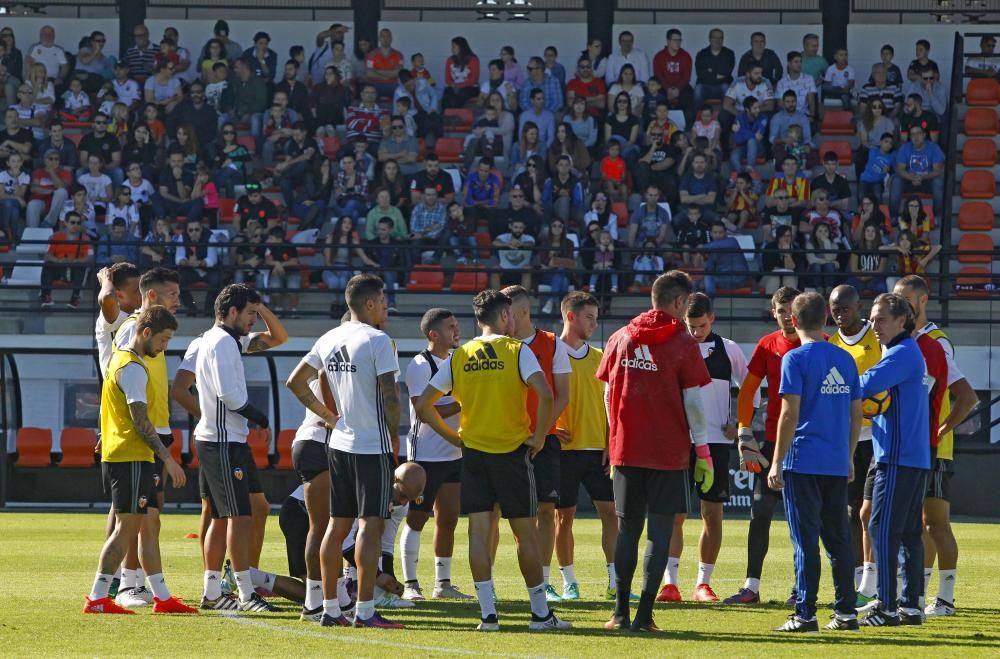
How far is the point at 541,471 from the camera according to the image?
10617 millimetres

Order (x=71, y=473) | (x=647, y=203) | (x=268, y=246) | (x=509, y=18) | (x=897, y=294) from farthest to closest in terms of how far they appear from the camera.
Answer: (x=509, y=18)
(x=647, y=203)
(x=268, y=246)
(x=71, y=473)
(x=897, y=294)

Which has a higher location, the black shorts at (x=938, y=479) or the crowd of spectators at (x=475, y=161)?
the crowd of spectators at (x=475, y=161)

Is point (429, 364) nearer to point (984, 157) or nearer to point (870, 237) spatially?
point (870, 237)

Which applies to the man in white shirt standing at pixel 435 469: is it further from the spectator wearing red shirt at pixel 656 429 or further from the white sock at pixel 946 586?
the white sock at pixel 946 586

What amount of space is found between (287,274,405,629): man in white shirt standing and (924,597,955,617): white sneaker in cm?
370

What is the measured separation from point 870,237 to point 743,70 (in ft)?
16.8

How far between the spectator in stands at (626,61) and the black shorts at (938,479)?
747 inches

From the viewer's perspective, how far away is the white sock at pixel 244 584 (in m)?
9.98

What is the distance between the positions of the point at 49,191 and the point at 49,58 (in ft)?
12.0

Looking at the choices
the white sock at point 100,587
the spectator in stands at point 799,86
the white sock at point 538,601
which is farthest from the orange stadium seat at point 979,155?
the white sock at point 100,587

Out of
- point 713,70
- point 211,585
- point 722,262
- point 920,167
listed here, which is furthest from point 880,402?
point 713,70

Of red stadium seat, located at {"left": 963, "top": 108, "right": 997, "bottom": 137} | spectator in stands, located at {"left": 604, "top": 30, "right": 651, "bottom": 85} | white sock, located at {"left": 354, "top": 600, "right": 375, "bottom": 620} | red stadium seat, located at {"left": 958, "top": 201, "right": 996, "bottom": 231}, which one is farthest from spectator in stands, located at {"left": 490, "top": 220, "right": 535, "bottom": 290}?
white sock, located at {"left": 354, "top": 600, "right": 375, "bottom": 620}

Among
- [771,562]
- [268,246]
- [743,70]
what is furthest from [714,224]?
[771,562]

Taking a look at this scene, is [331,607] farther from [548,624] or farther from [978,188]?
[978,188]
